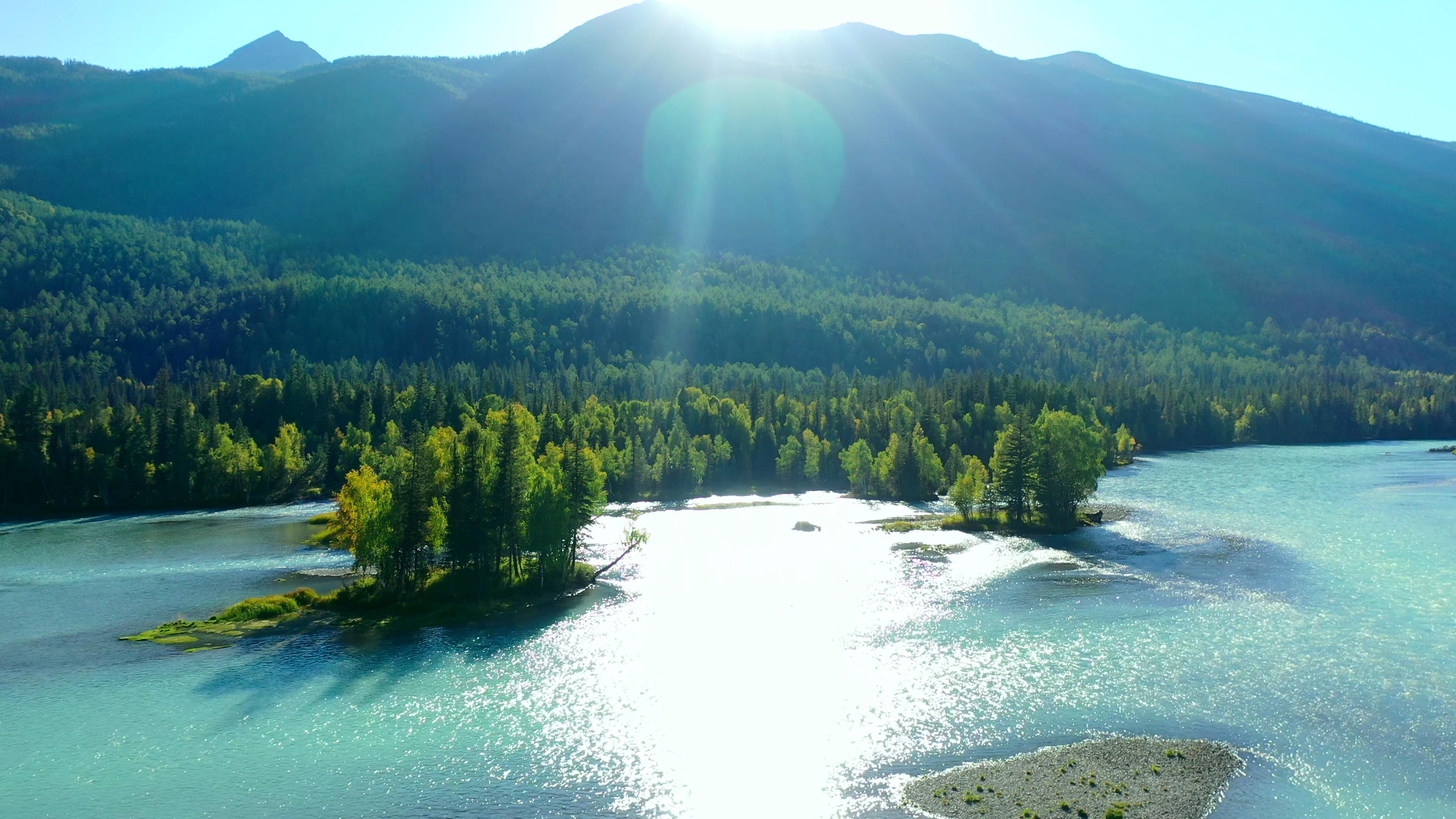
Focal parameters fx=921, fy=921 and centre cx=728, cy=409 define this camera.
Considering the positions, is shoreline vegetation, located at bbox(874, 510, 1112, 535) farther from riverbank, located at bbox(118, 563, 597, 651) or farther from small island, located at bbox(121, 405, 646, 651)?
riverbank, located at bbox(118, 563, 597, 651)

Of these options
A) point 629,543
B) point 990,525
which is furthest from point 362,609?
point 990,525

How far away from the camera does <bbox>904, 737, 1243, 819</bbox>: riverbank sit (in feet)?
127

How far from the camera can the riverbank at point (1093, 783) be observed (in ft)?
127

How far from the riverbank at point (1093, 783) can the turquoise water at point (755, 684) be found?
1.34m

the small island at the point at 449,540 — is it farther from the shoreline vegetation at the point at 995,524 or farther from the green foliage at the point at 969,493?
the green foliage at the point at 969,493

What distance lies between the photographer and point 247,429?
180 metres

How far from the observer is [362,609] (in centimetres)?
7406

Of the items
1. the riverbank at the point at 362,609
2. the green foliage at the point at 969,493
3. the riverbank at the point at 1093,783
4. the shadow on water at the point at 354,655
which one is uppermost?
the green foliage at the point at 969,493

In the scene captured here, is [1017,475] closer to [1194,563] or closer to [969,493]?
[969,493]

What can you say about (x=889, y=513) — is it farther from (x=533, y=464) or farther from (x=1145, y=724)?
(x=1145, y=724)

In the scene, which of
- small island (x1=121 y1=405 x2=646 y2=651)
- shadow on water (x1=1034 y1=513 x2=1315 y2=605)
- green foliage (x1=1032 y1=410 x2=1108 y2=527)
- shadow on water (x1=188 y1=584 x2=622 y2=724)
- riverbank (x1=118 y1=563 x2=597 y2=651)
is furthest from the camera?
green foliage (x1=1032 y1=410 x2=1108 y2=527)

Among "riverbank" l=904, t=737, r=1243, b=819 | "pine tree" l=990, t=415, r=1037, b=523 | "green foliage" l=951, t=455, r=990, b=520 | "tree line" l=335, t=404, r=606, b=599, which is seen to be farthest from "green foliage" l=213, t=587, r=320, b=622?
"pine tree" l=990, t=415, r=1037, b=523

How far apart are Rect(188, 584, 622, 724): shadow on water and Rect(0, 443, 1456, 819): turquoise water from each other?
294 mm

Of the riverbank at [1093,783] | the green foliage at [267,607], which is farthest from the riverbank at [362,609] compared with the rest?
the riverbank at [1093,783]
